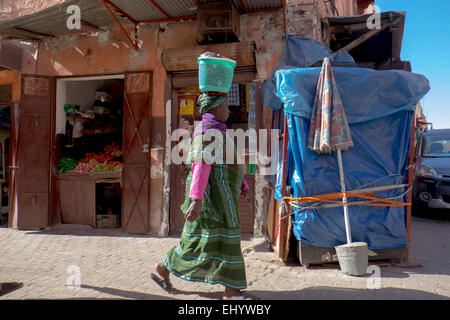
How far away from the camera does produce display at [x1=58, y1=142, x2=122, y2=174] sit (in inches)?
255

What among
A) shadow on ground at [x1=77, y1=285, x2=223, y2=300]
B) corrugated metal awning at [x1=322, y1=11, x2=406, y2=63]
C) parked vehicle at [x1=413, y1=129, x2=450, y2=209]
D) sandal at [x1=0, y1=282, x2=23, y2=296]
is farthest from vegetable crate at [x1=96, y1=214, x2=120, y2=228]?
parked vehicle at [x1=413, y1=129, x2=450, y2=209]

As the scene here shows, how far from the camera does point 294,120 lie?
13.0 feet

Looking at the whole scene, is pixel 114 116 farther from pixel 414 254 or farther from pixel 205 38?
pixel 414 254

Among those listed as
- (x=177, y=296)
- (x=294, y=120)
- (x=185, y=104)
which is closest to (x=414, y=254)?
(x=294, y=120)

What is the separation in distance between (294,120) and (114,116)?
17.2 feet

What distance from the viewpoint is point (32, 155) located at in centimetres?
633

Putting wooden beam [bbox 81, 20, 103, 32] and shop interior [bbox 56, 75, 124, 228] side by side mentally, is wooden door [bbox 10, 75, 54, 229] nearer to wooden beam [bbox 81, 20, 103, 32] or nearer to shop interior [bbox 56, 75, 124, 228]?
shop interior [bbox 56, 75, 124, 228]

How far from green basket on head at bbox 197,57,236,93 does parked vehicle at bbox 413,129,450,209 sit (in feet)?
19.7

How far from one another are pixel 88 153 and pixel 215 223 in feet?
16.6

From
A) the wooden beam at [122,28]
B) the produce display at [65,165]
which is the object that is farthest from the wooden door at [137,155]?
the produce display at [65,165]

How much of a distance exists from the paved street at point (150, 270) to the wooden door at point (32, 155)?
0.66 metres

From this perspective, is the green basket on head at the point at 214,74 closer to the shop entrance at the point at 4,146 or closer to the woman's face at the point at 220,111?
the woman's face at the point at 220,111

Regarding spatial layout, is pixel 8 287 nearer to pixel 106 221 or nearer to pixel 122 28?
pixel 106 221
